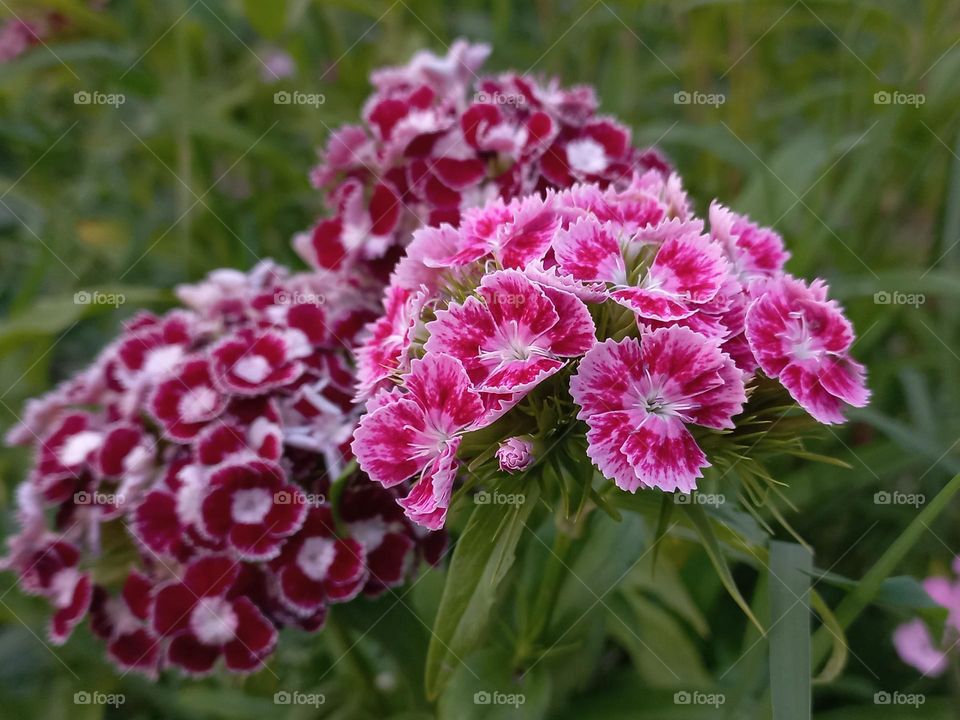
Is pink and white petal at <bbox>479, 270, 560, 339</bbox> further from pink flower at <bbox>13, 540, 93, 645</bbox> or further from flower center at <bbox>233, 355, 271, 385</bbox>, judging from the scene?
pink flower at <bbox>13, 540, 93, 645</bbox>

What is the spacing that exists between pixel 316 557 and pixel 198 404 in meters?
0.30

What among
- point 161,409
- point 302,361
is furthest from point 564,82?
point 161,409

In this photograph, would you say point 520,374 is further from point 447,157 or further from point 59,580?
point 59,580

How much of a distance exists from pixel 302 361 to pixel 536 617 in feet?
1.78

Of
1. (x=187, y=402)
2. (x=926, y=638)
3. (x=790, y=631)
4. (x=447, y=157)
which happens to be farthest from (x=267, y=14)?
(x=926, y=638)

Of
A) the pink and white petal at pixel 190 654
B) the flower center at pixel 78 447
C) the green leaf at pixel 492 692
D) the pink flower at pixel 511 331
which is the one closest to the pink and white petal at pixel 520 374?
the pink flower at pixel 511 331

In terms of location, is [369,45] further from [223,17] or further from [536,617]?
[536,617]

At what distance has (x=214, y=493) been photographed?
112 cm

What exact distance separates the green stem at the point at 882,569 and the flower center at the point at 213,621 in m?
0.83

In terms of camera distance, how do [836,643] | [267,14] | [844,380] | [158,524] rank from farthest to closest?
1. [267,14]
2. [158,524]
3. [836,643]
4. [844,380]

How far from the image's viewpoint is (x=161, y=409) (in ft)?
3.98

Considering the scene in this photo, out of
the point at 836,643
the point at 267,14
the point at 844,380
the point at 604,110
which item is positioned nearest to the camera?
the point at 844,380

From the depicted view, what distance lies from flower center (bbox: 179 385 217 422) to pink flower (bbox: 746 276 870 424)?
795 mm

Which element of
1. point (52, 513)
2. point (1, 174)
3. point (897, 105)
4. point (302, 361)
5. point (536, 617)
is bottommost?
point (536, 617)
